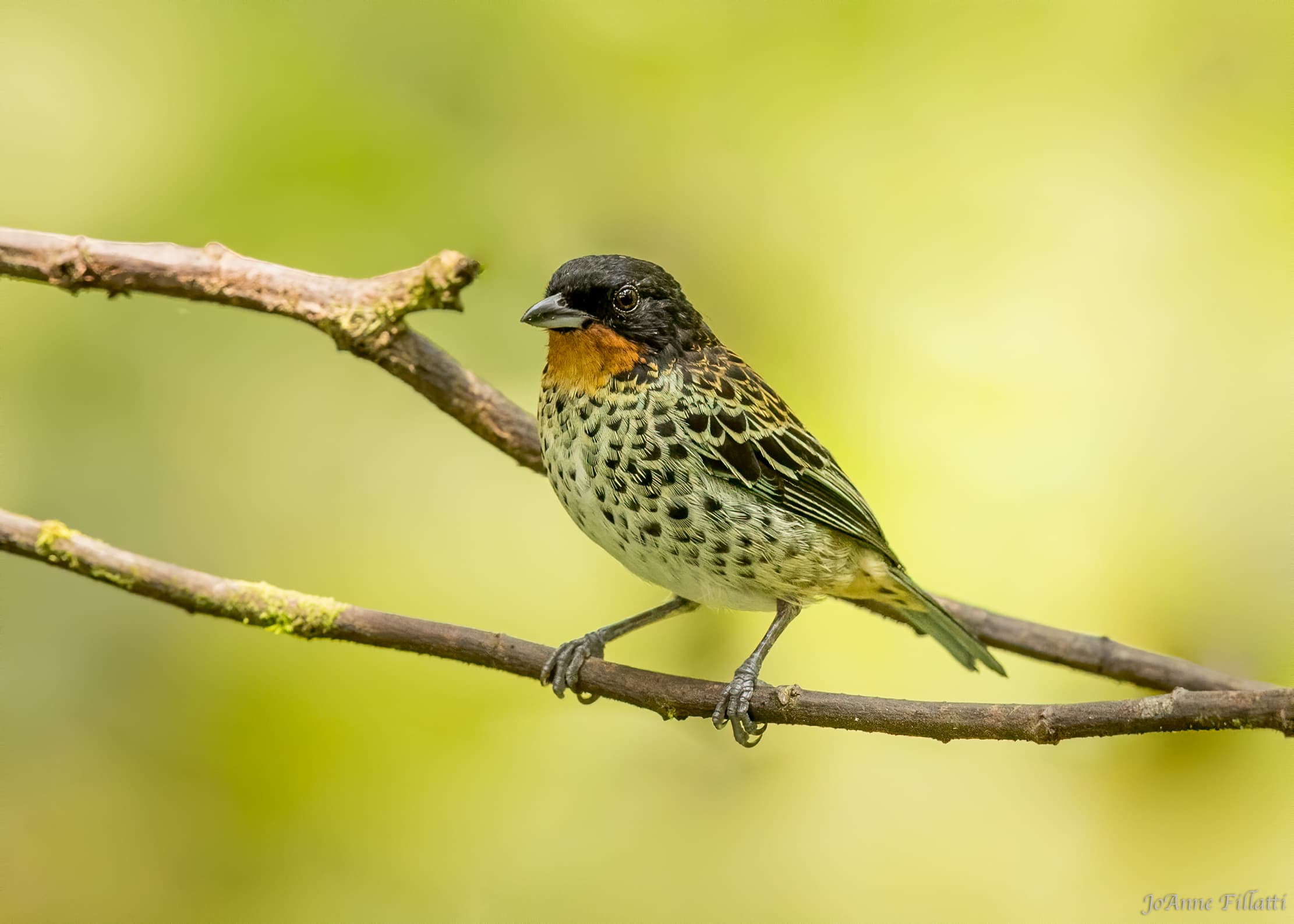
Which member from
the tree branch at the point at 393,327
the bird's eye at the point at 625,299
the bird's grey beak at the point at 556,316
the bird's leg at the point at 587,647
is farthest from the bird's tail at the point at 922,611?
the bird's grey beak at the point at 556,316

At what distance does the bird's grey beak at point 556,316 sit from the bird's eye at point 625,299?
111 mm

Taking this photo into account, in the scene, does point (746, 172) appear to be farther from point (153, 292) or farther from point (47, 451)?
point (47, 451)

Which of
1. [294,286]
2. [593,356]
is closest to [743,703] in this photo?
[593,356]

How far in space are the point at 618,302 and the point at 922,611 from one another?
6.28ft

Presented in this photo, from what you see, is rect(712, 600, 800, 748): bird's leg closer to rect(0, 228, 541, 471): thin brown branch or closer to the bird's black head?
the bird's black head

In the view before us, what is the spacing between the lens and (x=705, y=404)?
4.02 metres

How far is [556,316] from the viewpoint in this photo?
3.83 m

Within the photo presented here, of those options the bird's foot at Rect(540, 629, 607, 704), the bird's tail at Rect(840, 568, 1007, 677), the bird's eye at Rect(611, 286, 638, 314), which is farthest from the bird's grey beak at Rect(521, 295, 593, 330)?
the bird's tail at Rect(840, 568, 1007, 677)

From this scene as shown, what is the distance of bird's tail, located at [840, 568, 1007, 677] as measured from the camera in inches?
175

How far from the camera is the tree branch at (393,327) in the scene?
3.86 metres

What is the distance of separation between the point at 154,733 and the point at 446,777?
1.50 m

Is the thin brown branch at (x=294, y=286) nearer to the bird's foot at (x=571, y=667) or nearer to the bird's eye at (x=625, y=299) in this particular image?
the bird's eye at (x=625, y=299)

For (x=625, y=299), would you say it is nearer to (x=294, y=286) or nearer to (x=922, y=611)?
(x=294, y=286)

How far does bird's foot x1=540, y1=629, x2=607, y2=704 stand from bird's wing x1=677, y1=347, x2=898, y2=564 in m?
0.94
